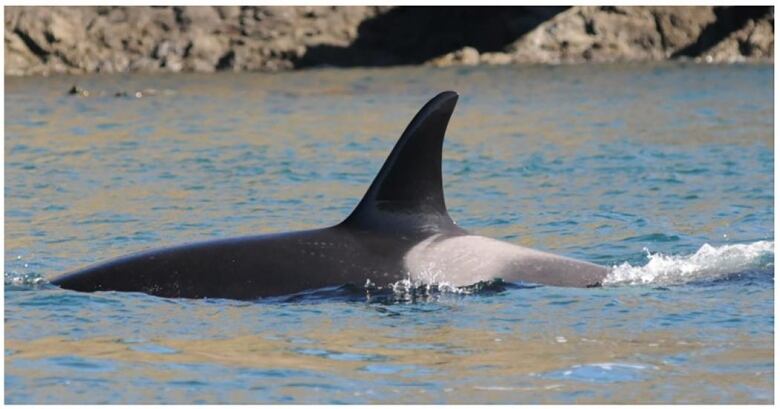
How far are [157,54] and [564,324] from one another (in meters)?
41.4

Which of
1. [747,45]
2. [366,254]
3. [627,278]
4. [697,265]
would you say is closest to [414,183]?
[366,254]

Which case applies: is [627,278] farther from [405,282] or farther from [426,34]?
[426,34]

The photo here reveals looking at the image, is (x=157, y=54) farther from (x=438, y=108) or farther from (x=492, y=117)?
(x=438, y=108)

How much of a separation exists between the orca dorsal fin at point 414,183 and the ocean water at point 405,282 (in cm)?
48

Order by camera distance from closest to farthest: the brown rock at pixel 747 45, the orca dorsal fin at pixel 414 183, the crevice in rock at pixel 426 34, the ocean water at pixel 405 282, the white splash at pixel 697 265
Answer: the ocean water at pixel 405 282 → the orca dorsal fin at pixel 414 183 → the white splash at pixel 697 265 → the brown rock at pixel 747 45 → the crevice in rock at pixel 426 34

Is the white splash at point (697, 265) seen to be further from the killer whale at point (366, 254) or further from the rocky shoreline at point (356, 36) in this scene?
the rocky shoreline at point (356, 36)

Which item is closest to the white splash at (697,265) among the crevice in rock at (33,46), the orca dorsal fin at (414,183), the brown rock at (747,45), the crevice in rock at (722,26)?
the orca dorsal fin at (414,183)

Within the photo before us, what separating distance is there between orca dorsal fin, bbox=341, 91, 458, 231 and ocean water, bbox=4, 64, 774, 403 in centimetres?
48

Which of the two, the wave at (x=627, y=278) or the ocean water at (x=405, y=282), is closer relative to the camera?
the ocean water at (x=405, y=282)

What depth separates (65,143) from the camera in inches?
987

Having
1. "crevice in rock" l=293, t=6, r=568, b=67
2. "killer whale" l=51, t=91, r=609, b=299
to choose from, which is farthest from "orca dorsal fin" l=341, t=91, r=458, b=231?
"crevice in rock" l=293, t=6, r=568, b=67

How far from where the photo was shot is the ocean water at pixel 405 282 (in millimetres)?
8422

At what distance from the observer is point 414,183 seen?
1035 cm

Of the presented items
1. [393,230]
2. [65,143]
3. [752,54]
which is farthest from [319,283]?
[752,54]
